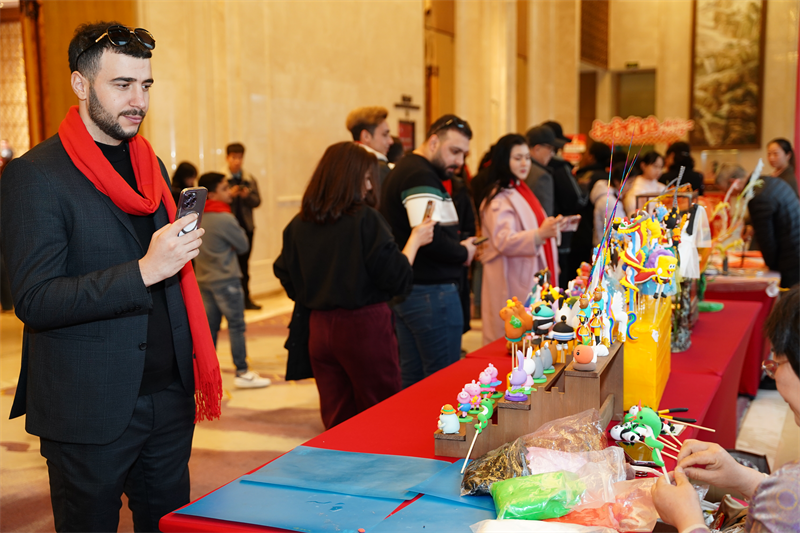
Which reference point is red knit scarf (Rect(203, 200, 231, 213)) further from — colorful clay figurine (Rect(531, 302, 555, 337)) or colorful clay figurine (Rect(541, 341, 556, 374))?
colorful clay figurine (Rect(541, 341, 556, 374))

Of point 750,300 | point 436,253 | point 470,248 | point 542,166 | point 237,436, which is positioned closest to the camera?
point 436,253

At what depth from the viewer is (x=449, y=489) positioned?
4.79 ft

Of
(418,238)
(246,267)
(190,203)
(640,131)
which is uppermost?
(640,131)

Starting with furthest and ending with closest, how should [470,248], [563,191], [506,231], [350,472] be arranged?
[563,191] < [506,231] < [470,248] < [350,472]

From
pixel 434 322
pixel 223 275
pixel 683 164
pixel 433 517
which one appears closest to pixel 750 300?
pixel 683 164

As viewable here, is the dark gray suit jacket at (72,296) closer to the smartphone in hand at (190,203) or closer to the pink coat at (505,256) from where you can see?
the smartphone in hand at (190,203)

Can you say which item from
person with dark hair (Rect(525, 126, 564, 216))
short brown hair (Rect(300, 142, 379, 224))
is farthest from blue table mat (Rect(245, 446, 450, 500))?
person with dark hair (Rect(525, 126, 564, 216))

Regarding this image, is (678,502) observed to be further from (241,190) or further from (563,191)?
(241,190)

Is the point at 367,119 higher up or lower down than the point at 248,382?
higher up

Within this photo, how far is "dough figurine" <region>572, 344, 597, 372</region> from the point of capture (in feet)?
5.28

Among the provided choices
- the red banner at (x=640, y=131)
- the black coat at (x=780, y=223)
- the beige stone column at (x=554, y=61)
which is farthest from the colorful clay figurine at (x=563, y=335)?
the beige stone column at (x=554, y=61)

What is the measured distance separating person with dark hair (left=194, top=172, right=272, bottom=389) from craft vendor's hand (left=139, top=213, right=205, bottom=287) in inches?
111

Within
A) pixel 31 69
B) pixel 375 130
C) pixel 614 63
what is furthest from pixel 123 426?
pixel 614 63

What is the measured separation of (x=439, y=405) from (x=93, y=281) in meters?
0.99
